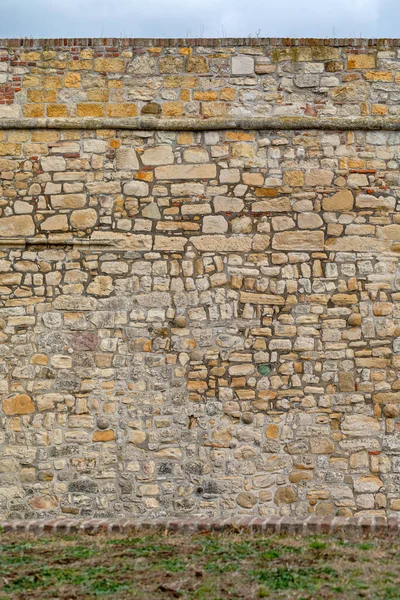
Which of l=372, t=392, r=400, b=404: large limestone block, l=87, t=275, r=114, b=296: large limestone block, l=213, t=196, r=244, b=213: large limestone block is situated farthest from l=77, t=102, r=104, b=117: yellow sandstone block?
l=372, t=392, r=400, b=404: large limestone block

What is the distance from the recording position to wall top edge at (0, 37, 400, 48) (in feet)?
26.9

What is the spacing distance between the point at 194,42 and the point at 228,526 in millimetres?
4575

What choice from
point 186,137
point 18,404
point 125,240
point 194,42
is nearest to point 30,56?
point 194,42

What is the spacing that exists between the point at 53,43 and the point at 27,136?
95cm

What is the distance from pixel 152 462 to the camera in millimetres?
7918

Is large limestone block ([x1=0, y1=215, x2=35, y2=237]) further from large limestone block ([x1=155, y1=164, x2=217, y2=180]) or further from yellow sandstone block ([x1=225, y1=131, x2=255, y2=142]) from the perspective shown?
yellow sandstone block ([x1=225, y1=131, x2=255, y2=142])

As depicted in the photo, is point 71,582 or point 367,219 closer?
point 71,582

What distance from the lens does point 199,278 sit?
8070 mm

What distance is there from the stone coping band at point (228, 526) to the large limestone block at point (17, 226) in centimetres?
273

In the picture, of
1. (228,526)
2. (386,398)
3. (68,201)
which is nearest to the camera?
(228,526)

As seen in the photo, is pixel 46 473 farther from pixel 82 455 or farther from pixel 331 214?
pixel 331 214

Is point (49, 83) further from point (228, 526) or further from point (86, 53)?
point (228, 526)

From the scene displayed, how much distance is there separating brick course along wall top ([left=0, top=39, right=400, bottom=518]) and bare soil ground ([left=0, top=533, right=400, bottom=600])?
1303 millimetres

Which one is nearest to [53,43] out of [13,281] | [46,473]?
[13,281]
